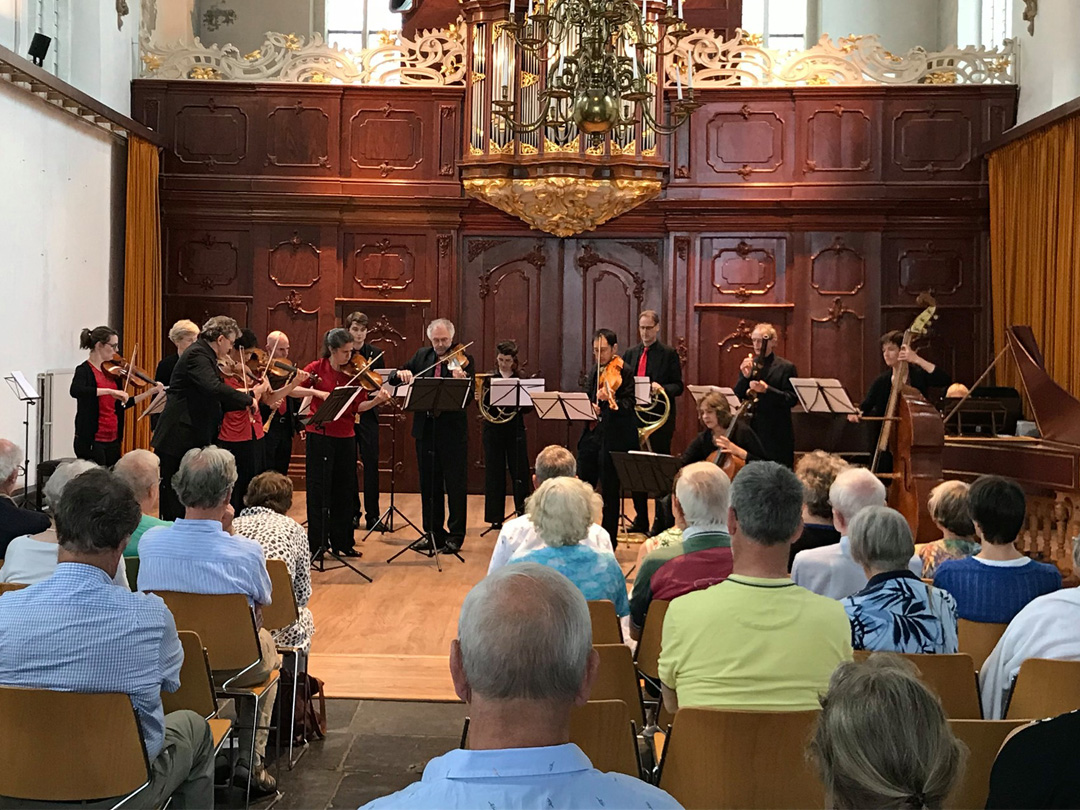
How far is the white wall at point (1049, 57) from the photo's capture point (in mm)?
9453

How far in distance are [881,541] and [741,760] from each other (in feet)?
3.25

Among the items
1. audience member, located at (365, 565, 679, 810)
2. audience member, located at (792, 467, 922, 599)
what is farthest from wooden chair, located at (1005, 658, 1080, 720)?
audience member, located at (365, 565, 679, 810)

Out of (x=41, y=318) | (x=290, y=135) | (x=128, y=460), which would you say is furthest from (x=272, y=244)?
(x=128, y=460)

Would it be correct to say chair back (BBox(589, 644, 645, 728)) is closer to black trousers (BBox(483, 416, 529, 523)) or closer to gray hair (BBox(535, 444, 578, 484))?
gray hair (BBox(535, 444, 578, 484))

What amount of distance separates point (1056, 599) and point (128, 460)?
338 cm

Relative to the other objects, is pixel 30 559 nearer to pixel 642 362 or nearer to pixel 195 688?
pixel 195 688

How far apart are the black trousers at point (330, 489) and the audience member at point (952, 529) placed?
439 centimetres

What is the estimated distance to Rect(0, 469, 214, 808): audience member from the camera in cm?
274

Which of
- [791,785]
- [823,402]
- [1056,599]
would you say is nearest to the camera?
[791,785]

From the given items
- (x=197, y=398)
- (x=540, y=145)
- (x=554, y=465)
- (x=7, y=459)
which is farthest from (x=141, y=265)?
(x=554, y=465)

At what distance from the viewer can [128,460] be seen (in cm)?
462

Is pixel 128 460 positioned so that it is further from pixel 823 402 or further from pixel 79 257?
pixel 79 257

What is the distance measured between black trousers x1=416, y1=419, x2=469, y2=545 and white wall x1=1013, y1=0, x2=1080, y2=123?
564cm

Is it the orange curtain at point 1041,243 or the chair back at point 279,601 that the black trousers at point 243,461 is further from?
the orange curtain at point 1041,243
